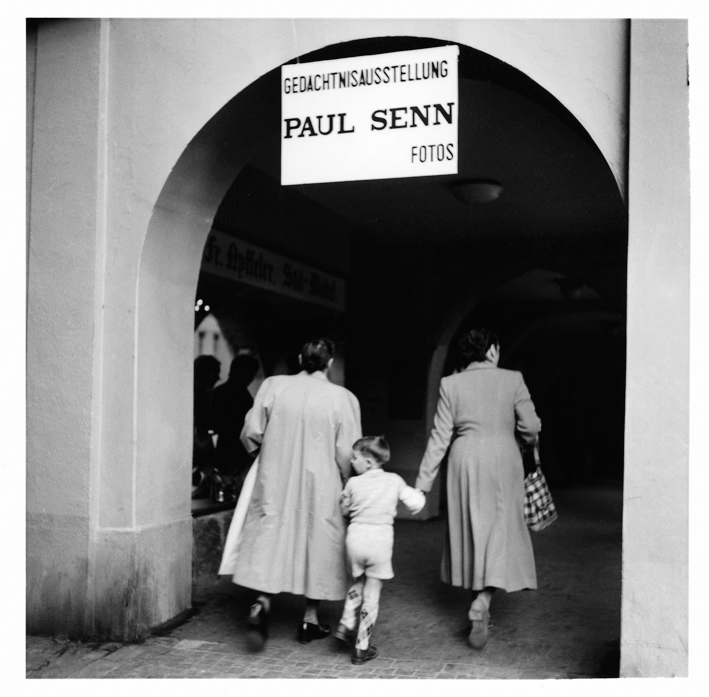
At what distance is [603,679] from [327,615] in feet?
6.18

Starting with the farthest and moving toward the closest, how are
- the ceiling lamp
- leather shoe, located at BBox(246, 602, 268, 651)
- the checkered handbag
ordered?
1. the ceiling lamp
2. the checkered handbag
3. leather shoe, located at BBox(246, 602, 268, 651)

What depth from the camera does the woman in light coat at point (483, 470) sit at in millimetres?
4500

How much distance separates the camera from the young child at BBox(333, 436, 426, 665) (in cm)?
420

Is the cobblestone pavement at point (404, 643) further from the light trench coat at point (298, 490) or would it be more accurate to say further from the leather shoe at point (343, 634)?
the light trench coat at point (298, 490)

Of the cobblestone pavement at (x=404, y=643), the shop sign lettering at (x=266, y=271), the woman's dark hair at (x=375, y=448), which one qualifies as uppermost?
the shop sign lettering at (x=266, y=271)

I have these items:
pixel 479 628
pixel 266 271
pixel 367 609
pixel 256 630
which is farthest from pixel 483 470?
pixel 266 271

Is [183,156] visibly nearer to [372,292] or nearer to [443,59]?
[443,59]

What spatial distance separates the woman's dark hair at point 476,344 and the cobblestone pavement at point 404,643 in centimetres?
153

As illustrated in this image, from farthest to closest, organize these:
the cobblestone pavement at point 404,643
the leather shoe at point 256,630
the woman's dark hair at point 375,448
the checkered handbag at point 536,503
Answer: the checkered handbag at point 536,503 → the leather shoe at point 256,630 → the woman's dark hair at point 375,448 → the cobblestone pavement at point 404,643

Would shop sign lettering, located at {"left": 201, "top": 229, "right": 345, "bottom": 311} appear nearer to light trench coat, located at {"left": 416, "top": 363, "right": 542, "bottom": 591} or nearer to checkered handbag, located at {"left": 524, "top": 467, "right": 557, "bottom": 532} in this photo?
light trench coat, located at {"left": 416, "top": 363, "right": 542, "bottom": 591}

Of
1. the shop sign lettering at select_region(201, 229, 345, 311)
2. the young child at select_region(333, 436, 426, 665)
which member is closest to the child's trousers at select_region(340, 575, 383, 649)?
the young child at select_region(333, 436, 426, 665)

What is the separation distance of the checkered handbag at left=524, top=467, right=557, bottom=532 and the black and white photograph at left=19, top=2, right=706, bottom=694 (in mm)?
16

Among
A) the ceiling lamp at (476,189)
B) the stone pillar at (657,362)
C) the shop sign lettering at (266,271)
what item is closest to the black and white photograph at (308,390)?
the stone pillar at (657,362)

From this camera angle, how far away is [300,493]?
4.55 m
